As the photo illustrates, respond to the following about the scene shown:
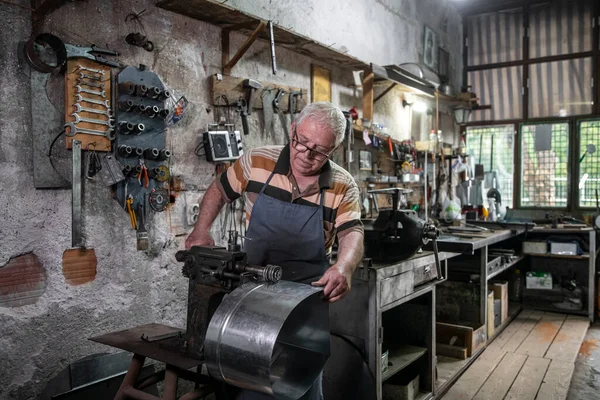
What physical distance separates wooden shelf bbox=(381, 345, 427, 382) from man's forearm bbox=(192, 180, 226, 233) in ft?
4.02

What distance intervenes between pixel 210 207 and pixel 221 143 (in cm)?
83

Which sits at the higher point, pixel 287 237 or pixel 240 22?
pixel 240 22

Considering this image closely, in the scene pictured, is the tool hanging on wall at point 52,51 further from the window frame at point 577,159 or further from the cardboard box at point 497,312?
the window frame at point 577,159

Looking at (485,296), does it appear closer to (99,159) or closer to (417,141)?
(417,141)

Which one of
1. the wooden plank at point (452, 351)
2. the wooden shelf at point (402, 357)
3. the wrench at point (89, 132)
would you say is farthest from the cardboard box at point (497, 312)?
the wrench at point (89, 132)

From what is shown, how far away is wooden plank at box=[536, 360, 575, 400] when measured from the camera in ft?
9.74

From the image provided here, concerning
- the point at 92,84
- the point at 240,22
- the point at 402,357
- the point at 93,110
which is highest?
the point at 240,22

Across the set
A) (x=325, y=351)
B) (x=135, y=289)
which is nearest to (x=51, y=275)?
(x=135, y=289)

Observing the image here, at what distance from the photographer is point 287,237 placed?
1.95 metres

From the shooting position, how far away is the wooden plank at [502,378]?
2975 millimetres

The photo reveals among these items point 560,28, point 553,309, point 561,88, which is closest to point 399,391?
point 553,309

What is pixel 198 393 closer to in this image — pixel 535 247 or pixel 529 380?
pixel 529 380

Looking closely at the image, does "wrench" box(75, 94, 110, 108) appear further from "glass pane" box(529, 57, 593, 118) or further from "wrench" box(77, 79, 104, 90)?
"glass pane" box(529, 57, 593, 118)

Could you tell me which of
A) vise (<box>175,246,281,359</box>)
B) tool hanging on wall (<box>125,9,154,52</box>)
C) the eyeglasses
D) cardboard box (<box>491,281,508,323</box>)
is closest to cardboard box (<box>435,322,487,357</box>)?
cardboard box (<box>491,281,508,323</box>)
